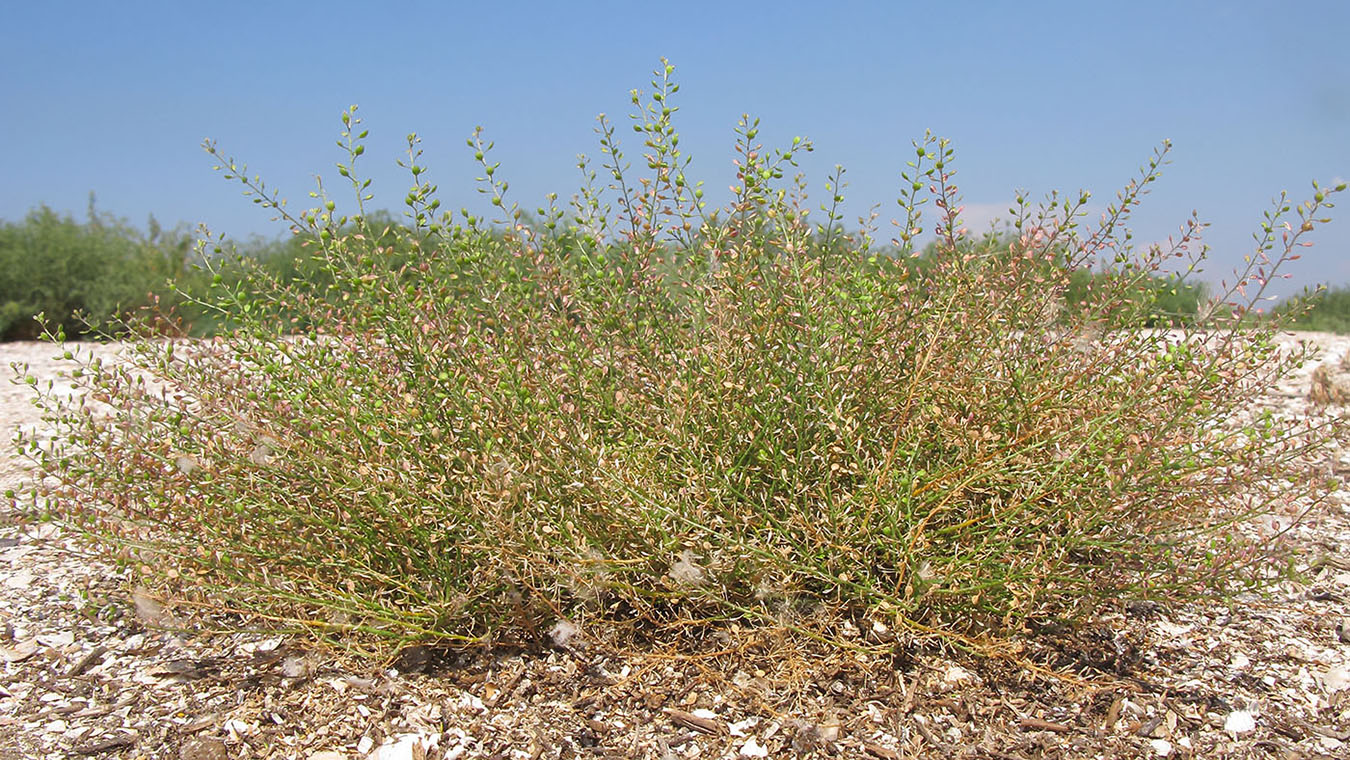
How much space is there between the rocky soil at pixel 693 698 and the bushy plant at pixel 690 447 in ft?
0.43

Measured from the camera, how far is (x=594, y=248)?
10.2ft

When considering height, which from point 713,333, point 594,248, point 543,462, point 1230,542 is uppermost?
point 594,248

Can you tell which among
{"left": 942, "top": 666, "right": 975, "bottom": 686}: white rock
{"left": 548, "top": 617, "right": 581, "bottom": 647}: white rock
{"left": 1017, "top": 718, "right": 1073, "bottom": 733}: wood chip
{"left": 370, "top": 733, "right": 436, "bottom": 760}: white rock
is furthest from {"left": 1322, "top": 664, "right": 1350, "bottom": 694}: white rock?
{"left": 370, "top": 733, "right": 436, "bottom": 760}: white rock

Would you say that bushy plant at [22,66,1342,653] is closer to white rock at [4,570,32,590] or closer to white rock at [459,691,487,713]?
white rock at [459,691,487,713]

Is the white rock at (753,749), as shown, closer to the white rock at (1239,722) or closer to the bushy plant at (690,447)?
the bushy plant at (690,447)

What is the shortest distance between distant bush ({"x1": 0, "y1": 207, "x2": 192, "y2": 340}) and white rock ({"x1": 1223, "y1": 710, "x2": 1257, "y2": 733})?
1041 centimetres

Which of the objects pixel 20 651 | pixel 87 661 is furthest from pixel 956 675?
pixel 20 651

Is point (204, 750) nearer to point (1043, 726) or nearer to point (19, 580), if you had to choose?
point (19, 580)

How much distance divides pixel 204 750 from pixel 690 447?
1391mm

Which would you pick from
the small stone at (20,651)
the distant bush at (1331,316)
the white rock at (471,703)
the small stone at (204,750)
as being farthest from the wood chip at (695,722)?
the distant bush at (1331,316)

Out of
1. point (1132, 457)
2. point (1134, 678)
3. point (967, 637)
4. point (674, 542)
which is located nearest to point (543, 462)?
point (674, 542)

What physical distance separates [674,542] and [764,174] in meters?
0.96

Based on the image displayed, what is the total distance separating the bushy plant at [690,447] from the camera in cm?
258

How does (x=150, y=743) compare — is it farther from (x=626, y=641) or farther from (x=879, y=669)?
(x=879, y=669)
